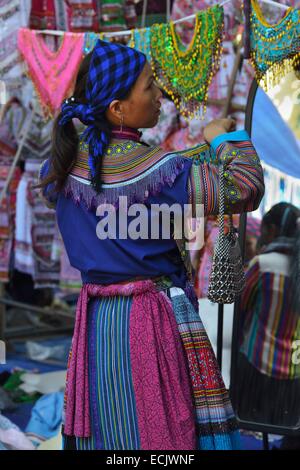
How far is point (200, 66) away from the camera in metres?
2.55

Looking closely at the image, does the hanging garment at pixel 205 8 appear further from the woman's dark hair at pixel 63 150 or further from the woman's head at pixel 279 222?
the woman's dark hair at pixel 63 150

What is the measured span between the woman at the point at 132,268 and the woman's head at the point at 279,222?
939 mm

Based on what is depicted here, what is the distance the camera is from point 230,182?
63.6 inches

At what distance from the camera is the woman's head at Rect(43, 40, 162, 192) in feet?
5.51

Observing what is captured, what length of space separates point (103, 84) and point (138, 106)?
0.11 meters

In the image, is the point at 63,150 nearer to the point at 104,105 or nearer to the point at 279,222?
the point at 104,105

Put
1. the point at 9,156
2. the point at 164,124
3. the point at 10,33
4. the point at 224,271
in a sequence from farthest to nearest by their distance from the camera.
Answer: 1. the point at 9,156
2. the point at 164,124
3. the point at 10,33
4. the point at 224,271

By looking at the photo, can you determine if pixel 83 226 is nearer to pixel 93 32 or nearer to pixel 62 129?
pixel 62 129

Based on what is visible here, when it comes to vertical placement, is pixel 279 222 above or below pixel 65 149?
below

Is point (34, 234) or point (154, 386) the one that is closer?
point (154, 386)

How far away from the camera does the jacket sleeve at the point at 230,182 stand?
1.62 m

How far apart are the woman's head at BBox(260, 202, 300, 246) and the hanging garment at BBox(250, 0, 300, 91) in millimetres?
553

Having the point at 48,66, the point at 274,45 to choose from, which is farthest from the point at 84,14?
the point at 274,45
